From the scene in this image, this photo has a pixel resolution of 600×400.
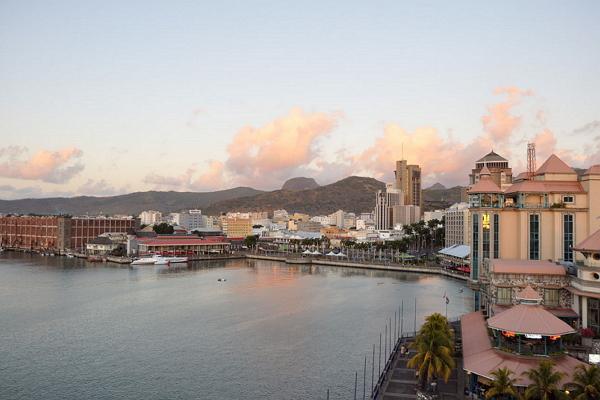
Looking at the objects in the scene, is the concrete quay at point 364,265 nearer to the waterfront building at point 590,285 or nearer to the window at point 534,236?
the window at point 534,236

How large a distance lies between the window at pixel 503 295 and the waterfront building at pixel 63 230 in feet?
383

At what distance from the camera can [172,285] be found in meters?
70.0

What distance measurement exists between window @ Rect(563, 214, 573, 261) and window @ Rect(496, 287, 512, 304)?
27.4ft

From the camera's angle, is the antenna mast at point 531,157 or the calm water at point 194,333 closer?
the calm water at point 194,333

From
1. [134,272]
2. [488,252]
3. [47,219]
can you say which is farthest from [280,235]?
[488,252]

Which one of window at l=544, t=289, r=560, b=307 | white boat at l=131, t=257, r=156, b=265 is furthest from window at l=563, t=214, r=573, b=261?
white boat at l=131, t=257, r=156, b=265

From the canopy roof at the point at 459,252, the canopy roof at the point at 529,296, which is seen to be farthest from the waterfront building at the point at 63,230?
the canopy roof at the point at 529,296

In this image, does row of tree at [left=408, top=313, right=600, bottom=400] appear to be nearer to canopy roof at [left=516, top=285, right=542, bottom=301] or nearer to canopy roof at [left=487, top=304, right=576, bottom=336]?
canopy roof at [left=487, top=304, right=576, bottom=336]

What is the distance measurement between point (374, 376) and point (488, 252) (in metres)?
12.0

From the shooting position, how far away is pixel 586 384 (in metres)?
18.7

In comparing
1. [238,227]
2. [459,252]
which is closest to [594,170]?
[459,252]

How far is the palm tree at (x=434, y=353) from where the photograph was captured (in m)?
23.5

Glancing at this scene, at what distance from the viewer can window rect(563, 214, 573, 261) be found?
A: 3416 cm

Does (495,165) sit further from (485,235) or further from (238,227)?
(485,235)
